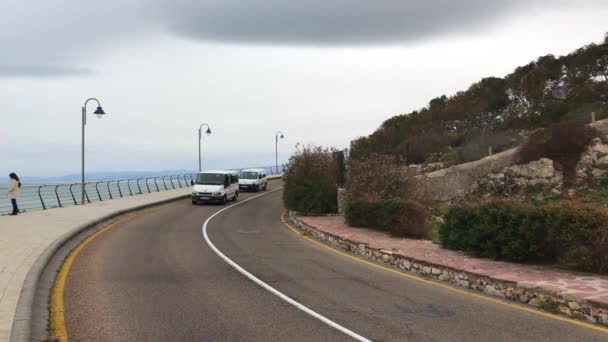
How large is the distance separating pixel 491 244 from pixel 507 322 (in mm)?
3854

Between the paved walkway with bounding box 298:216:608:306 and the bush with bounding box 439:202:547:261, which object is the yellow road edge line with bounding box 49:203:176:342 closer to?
the paved walkway with bounding box 298:216:608:306

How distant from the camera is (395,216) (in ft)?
49.2

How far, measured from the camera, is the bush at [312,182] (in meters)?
23.0

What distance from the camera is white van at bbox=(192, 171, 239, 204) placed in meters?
31.0

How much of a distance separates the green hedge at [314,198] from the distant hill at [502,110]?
15.1m

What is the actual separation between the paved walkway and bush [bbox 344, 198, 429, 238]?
0.51 metres

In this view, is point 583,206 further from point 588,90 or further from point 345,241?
point 588,90

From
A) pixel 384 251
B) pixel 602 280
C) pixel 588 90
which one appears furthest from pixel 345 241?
pixel 588 90

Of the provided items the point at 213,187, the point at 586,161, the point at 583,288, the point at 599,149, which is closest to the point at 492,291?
the point at 583,288

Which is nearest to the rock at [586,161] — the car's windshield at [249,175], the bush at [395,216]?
the bush at [395,216]

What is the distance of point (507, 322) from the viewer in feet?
22.7

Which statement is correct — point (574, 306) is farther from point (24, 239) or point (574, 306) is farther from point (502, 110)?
point (502, 110)

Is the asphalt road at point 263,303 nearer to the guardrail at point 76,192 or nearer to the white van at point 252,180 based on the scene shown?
the guardrail at point 76,192

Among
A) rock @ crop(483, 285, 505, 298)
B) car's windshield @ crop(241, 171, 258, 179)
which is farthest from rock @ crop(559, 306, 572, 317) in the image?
car's windshield @ crop(241, 171, 258, 179)
